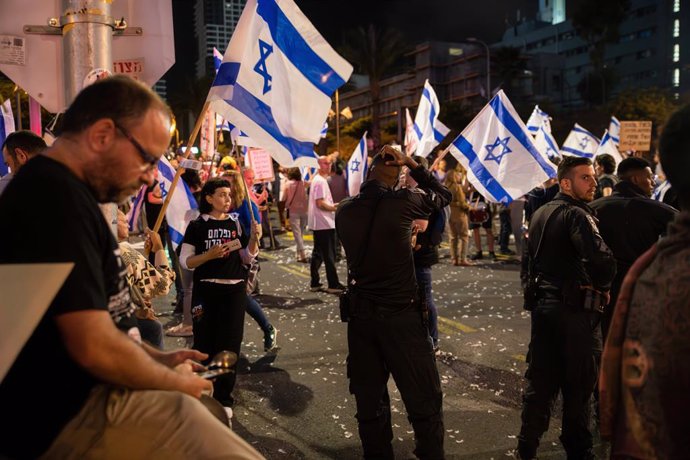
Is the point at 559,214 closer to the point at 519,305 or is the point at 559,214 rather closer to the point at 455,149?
the point at 455,149

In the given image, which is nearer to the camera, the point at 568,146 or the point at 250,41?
the point at 250,41

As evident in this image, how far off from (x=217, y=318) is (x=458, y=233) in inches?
353

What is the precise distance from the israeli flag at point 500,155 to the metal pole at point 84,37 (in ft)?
14.5

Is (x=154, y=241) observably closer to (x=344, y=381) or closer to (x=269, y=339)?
(x=344, y=381)

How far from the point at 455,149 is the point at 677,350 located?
593cm

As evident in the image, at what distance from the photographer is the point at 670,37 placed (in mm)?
89375

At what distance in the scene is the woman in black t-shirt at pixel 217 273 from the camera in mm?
5520

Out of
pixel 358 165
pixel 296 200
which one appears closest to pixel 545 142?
pixel 358 165

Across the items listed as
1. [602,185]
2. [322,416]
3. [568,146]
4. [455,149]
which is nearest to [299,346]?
[322,416]

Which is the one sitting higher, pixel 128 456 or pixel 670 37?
pixel 670 37

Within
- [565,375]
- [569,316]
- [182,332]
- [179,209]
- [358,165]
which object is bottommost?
[182,332]

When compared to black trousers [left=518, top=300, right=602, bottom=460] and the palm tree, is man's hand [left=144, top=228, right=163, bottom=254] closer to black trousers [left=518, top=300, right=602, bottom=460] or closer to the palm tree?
black trousers [left=518, top=300, right=602, bottom=460]

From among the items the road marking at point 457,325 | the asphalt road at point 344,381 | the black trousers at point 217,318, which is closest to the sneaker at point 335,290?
the asphalt road at point 344,381

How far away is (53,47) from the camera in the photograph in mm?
4531
